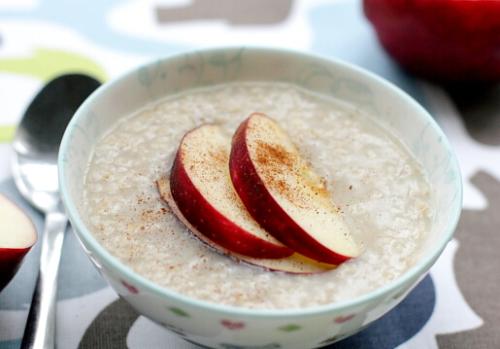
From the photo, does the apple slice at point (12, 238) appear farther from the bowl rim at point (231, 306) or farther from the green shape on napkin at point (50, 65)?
the green shape on napkin at point (50, 65)

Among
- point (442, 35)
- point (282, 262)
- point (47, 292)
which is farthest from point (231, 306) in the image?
point (442, 35)

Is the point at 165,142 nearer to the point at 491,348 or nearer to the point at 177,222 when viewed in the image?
the point at 177,222

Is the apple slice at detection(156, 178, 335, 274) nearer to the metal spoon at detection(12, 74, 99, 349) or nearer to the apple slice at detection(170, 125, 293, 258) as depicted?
the apple slice at detection(170, 125, 293, 258)

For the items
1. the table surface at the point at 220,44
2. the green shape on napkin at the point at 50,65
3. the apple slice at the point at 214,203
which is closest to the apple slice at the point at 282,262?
the apple slice at the point at 214,203

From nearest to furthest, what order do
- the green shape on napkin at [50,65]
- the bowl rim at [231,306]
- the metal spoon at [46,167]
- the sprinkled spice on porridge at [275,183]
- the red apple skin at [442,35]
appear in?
1. the bowl rim at [231,306]
2. the sprinkled spice on porridge at [275,183]
3. the metal spoon at [46,167]
4. the red apple skin at [442,35]
5. the green shape on napkin at [50,65]

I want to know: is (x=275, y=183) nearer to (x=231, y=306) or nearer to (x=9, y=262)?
(x=231, y=306)

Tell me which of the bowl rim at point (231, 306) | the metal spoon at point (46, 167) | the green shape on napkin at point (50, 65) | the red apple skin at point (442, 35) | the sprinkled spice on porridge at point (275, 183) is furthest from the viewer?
the green shape on napkin at point (50, 65)
